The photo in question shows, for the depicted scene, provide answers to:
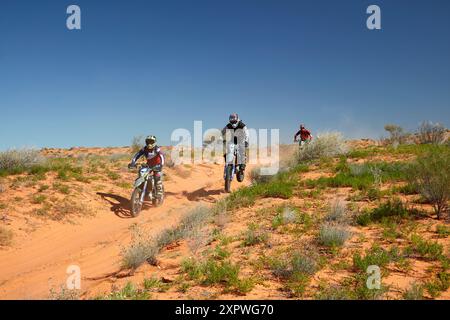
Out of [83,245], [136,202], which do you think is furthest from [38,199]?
[83,245]

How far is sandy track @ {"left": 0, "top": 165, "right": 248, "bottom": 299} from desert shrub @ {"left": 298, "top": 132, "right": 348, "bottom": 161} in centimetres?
619

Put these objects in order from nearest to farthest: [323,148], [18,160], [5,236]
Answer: [5,236] → [18,160] → [323,148]

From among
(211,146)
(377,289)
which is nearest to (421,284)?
(377,289)

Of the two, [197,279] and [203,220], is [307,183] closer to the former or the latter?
[203,220]

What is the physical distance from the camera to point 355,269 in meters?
5.65

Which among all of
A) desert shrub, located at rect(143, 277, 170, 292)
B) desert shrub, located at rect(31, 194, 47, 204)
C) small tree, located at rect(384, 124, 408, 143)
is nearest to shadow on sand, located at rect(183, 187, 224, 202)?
desert shrub, located at rect(31, 194, 47, 204)

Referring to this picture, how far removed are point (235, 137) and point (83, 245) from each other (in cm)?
647

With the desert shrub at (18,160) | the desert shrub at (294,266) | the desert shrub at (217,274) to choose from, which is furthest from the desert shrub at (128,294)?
the desert shrub at (18,160)

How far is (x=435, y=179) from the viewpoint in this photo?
26.7 ft

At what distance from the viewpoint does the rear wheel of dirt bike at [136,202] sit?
11531mm

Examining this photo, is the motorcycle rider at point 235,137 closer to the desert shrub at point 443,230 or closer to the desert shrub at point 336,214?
the desert shrub at point 336,214

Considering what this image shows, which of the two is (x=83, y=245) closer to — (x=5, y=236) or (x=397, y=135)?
(x=5, y=236)

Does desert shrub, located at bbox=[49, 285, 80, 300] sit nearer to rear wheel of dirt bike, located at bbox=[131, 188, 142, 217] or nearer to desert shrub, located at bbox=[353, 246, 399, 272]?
desert shrub, located at bbox=[353, 246, 399, 272]
